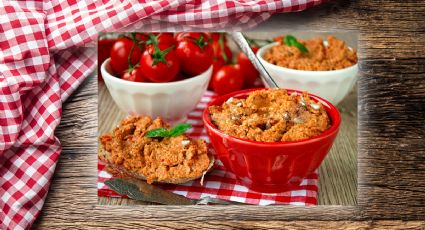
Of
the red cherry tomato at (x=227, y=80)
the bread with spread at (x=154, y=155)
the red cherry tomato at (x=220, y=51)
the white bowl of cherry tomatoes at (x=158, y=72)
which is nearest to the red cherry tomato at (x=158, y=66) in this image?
the white bowl of cherry tomatoes at (x=158, y=72)

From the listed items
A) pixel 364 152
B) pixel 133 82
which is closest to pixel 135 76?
pixel 133 82

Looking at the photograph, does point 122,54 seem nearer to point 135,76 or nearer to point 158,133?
point 135,76

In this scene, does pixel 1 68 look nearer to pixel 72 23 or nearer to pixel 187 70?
pixel 72 23

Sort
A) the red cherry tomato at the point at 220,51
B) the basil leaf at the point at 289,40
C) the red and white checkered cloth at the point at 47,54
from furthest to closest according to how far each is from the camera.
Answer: the red cherry tomato at the point at 220,51 < the basil leaf at the point at 289,40 < the red and white checkered cloth at the point at 47,54

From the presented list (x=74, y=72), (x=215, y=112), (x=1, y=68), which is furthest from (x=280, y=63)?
(x=1, y=68)

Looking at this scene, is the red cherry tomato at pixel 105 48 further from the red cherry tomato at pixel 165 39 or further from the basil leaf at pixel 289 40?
the basil leaf at pixel 289 40

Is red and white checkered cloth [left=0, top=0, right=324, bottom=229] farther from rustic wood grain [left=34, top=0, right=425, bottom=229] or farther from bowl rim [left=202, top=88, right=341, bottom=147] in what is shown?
bowl rim [left=202, top=88, right=341, bottom=147]

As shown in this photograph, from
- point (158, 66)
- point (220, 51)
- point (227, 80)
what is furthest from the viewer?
point (220, 51)
